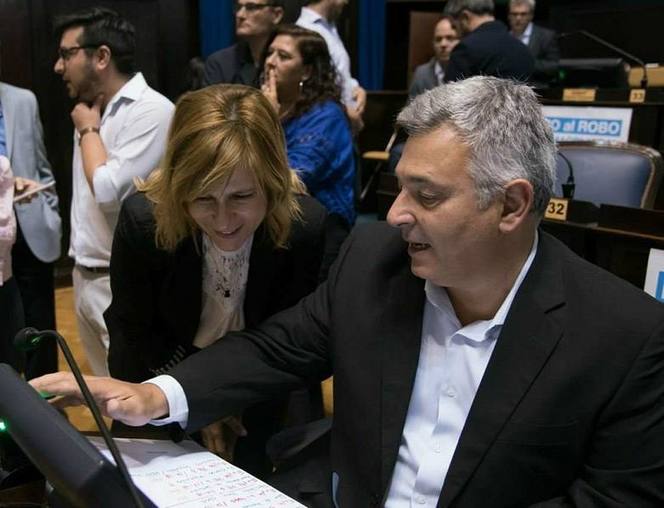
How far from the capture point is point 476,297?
112 cm

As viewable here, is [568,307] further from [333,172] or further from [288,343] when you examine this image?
[333,172]

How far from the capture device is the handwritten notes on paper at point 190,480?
37.7 inches

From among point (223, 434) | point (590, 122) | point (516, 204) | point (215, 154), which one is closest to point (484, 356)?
point (516, 204)

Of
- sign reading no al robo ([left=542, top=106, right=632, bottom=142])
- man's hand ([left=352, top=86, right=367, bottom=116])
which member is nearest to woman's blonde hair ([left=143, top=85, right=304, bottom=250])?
man's hand ([left=352, top=86, right=367, bottom=116])

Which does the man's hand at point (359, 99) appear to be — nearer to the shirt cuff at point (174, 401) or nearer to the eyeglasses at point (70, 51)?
the eyeglasses at point (70, 51)

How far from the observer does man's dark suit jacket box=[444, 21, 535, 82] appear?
9.98 ft

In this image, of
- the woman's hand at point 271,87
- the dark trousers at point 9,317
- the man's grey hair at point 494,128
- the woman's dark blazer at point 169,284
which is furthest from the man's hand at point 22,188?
the man's grey hair at point 494,128

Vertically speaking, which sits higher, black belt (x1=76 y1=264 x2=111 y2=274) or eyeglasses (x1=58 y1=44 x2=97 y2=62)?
eyeglasses (x1=58 y1=44 x2=97 y2=62)

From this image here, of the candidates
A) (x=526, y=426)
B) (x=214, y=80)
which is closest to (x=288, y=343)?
(x=526, y=426)

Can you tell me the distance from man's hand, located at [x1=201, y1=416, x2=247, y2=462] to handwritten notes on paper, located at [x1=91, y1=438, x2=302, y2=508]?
0.43 m

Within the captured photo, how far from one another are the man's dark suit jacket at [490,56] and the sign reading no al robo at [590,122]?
13.2 inches

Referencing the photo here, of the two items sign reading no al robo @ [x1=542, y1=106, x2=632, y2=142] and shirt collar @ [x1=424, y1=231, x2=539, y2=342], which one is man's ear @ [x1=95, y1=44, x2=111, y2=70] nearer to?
shirt collar @ [x1=424, y1=231, x2=539, y2=342]

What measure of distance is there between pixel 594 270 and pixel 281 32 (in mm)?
1490

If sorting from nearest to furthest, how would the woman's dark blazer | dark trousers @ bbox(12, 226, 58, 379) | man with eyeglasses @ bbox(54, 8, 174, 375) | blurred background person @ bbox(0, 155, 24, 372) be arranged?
1. the woman's dark blazer
2. blurred background person @ bbox(0, 155, 24, 372)
3. man with eyeglasses @ bbox(54, 8, 174, 375)
4. dark trousers @ bbox(12, 226, 58, 379)
